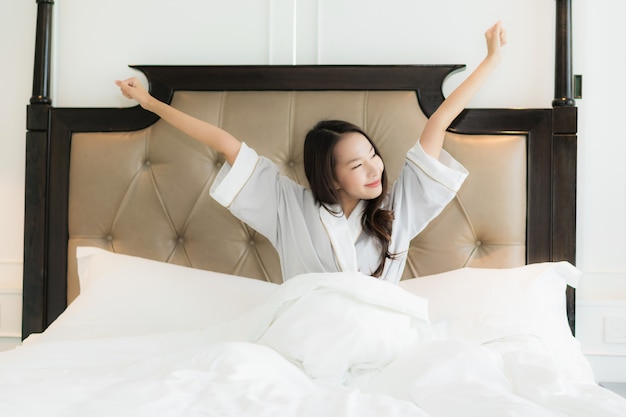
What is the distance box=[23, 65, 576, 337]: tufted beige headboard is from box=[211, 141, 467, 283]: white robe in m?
0.11

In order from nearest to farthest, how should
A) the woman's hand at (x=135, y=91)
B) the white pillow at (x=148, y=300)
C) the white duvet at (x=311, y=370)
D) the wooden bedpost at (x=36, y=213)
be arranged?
the white duvet at (x=311, y=370) → the white pillow at (x=148, y=300) → the woman's hand at (x=135, y=91) → the wooden bedpost at (x=36, y=213)

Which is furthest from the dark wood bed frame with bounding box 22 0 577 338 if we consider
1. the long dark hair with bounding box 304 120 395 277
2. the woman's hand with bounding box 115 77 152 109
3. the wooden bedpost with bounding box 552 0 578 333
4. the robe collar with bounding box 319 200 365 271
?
the robe collar with bounding box 319 200 365 271

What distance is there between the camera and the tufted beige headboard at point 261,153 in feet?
6.23

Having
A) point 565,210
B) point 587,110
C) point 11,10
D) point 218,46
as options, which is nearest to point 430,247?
point 565,210

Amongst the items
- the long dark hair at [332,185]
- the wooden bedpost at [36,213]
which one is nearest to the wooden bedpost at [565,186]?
the long dark hair at [332,185]

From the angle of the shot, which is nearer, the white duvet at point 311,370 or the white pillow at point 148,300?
the white duvet at point 311,370

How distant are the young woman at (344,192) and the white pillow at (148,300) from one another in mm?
180

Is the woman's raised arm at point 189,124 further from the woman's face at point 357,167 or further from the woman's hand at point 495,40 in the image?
the woman's hand at point 495,40

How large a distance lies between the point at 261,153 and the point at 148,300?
55 centimetres

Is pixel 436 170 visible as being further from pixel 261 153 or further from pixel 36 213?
pixel 36 213

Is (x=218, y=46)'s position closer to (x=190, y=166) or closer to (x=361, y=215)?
(x=190, y=166)

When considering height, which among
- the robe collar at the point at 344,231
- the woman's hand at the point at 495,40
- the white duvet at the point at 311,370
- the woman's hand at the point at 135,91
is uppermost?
the woman's hand at the point at 495,40

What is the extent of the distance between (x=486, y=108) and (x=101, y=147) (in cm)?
116

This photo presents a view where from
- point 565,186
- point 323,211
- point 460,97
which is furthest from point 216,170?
point 565,186
